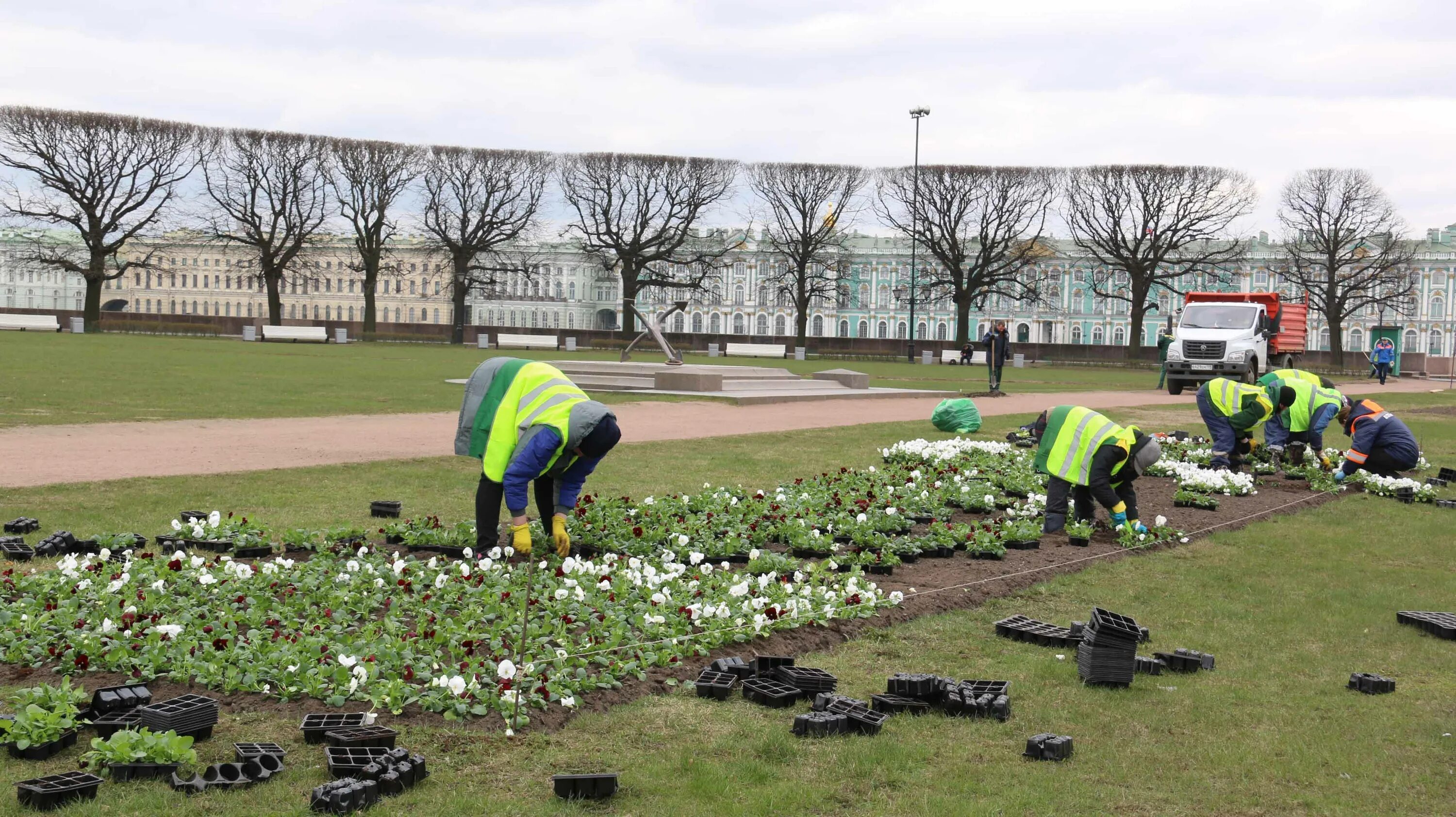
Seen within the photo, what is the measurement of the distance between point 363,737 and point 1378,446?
1427 cm

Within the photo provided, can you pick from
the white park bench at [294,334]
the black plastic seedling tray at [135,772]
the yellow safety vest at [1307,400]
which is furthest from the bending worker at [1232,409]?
the white park bench at [294,334]

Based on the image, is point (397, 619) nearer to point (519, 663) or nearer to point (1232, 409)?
point (519, 663)

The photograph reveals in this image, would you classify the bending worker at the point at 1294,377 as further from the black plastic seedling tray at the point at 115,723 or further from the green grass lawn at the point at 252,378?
the black plastic seedling tray at the point at 115,723

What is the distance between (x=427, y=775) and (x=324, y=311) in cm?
14820

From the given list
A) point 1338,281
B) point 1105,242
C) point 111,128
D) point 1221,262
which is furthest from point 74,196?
point 1338,281

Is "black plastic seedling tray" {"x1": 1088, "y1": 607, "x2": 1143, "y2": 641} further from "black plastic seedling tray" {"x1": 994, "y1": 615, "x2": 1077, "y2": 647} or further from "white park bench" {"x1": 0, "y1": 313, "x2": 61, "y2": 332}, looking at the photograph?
"white park bench" {"x1": 0, "y1": 313, "x2": 61, "y2": 332}

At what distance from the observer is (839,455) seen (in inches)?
680

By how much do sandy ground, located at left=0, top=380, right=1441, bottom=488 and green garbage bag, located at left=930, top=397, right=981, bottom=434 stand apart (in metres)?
1.68

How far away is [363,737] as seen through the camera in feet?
17.0

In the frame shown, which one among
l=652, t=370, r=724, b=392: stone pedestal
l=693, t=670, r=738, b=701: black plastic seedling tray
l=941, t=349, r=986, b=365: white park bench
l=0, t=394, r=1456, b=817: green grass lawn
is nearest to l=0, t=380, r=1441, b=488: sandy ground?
l=0, t=394, r=1456, b=817: green grass lawn

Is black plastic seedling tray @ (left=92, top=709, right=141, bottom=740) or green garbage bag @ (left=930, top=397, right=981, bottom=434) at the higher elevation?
green garbage bag @ (left=930, top=397, right=981, bottom=434)

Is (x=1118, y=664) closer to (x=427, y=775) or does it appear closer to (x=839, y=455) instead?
(x=427, y=775)

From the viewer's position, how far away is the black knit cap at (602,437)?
846 centimetres

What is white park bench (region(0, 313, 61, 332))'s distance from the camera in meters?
68.4
